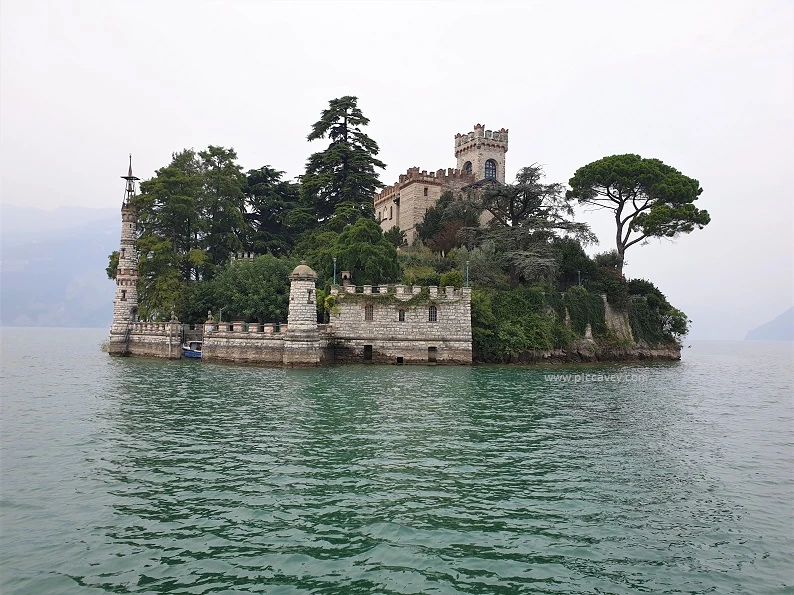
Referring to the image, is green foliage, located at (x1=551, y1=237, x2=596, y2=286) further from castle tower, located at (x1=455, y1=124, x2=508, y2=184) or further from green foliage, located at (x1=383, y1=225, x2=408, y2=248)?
castle tower, located at (x1=455, y1=124, x2=508, y2=184)

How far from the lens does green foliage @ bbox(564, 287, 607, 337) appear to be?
128ft

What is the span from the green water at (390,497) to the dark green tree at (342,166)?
33006mm

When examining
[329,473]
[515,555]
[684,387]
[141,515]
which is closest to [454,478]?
[329,473]

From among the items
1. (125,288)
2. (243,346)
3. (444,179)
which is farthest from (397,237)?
(125,288)

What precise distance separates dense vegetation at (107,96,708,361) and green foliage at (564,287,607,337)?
0.29 feet

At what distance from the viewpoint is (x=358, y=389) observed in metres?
22.7

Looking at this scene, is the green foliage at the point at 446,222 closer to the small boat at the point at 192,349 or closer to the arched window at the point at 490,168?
the arched window at the point at 490,168

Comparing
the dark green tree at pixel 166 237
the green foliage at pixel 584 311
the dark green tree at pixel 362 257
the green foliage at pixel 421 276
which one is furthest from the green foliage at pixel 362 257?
the green foliage at pixel 584 311

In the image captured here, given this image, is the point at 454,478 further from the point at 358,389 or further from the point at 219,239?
the point at 219,239

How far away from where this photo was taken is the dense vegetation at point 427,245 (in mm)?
37719

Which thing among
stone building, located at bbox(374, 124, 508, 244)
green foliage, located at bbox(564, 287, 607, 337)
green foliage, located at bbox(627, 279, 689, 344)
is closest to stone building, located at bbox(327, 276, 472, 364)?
green foliage, located at bbox(564, 287, 607, 337)

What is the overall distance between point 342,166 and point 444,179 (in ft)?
33.4

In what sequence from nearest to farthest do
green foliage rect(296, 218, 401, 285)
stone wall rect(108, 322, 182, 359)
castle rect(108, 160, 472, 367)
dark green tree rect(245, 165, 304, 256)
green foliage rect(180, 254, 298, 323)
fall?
castle rect(108, 160, 472, 367) → stone wall rect(108, 322, 182, 359) → green foliage rect(296, 218, 401, 285) → green foliage rect(180, 254, 298, 323) → dark green tree rect(245, 165, 304, 256)

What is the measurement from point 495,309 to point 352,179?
20155mm
